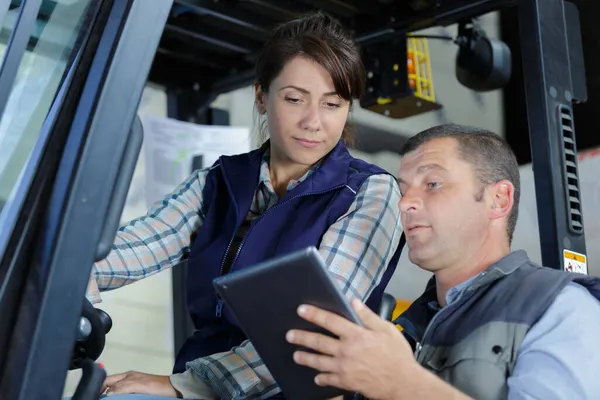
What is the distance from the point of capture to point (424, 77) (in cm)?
321

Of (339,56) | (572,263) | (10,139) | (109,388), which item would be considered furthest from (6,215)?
(572,263)

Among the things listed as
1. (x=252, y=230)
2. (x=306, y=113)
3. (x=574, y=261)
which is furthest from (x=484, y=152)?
(x=574, y=261)

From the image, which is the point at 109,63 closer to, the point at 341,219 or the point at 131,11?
the point at 131,11

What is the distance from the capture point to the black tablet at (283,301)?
4.12ft

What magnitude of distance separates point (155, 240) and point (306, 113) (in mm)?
418

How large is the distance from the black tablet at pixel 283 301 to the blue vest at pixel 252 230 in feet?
1.28

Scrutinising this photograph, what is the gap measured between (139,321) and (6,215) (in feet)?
12.5

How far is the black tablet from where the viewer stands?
4.12 feet

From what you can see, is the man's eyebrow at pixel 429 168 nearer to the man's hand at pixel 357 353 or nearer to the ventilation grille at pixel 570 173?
the man's hand at pixel 357 353

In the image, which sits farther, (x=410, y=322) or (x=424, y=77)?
(x=424, y=77)

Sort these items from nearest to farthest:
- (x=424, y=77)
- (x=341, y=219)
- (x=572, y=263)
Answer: (x=341, y=219) → (x=572, y=263) → (x=424, y=77)

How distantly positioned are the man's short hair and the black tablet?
536 millimetres

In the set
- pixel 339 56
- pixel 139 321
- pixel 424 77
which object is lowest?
pixel 139 321

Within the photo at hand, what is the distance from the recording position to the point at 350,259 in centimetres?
182
